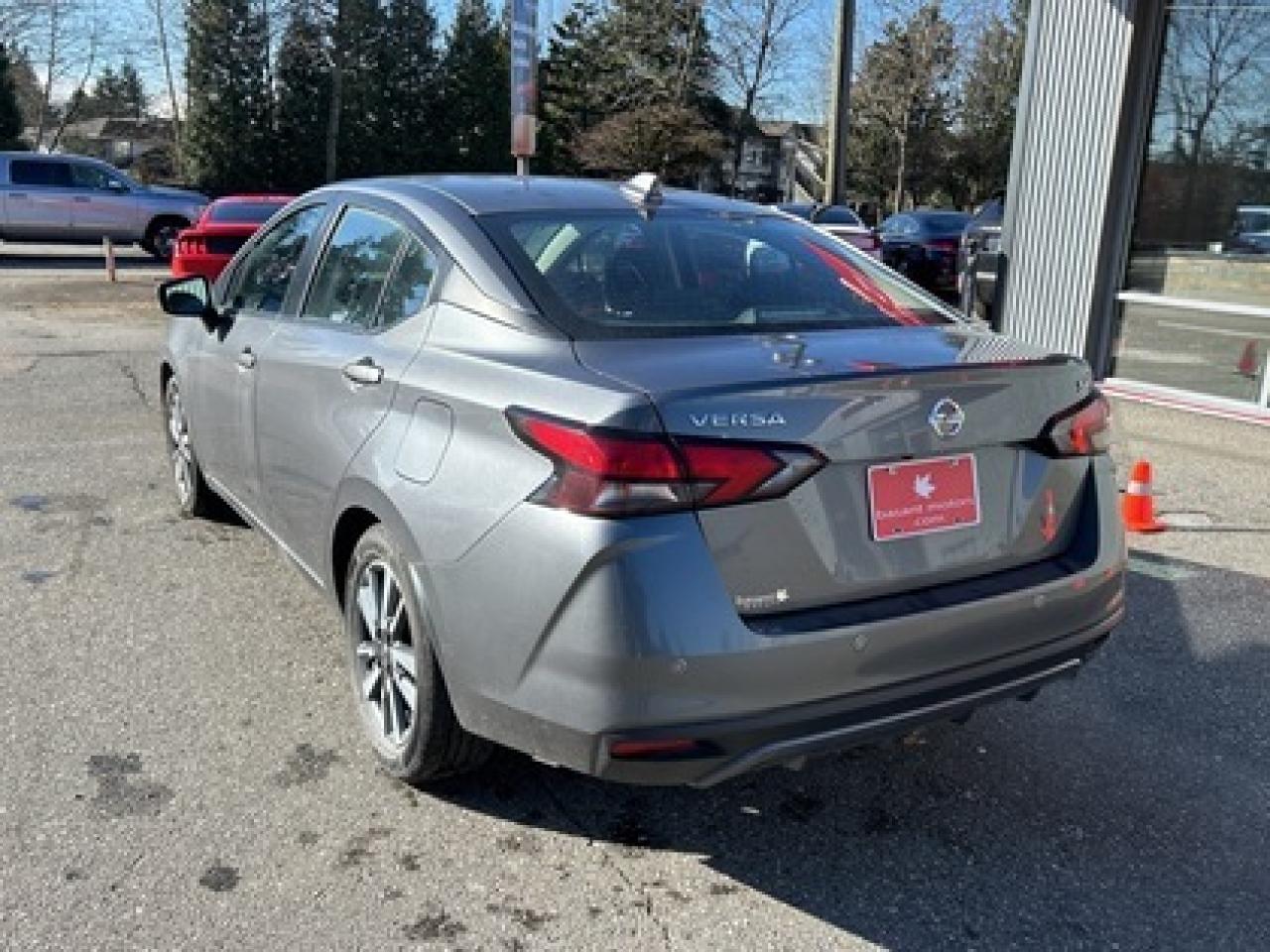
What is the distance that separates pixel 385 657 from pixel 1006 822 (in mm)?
1763

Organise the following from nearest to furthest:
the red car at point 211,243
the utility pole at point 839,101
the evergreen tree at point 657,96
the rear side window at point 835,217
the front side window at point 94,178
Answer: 1. the red car at point 211,243
2. the rear side window at point 835,217
3. the utility pole at point 839,101
4. the front side window at point 94,178
5. the evergreen tree at point 657,96

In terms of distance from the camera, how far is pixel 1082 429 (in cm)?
296

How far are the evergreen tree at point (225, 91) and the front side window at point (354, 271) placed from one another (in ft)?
132

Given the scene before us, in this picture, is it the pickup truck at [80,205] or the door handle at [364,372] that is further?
the pickup truck at [80,205]

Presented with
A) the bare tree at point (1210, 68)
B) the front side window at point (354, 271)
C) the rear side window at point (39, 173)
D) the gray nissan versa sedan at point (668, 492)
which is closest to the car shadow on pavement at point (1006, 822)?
the gray nissan versa sedan at point (668, 492)

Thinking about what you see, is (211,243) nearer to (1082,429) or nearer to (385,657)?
(385,657)

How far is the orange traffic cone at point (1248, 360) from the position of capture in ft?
27.5

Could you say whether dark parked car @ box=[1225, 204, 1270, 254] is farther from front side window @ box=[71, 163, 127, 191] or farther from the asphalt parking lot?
front side window @ box=[71, 163, 127, 191]

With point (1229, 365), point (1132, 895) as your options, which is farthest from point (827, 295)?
point (1229, 365)

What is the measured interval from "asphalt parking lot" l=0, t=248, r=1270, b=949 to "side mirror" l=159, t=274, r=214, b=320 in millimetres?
1111

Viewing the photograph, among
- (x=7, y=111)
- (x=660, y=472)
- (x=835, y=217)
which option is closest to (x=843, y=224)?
(x=835, y=217)

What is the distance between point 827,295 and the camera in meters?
3.35

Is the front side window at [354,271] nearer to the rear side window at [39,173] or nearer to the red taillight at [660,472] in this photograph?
the red taillight at [660,472]

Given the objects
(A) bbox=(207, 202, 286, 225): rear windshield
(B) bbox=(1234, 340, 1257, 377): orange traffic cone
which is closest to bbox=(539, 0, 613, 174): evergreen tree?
(A) bbox=(207, 202, 286, 225): rear windshield
